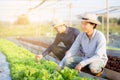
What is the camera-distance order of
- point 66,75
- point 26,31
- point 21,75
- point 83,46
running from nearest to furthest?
point 66,75 < point 21,75 < point 83,46 < point 26,31

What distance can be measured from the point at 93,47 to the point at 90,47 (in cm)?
6

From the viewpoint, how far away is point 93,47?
527cm

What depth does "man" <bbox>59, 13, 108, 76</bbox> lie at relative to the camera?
4.99m

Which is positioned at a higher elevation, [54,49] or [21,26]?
[54,49]

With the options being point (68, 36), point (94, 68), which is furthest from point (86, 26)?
point (68, 36)

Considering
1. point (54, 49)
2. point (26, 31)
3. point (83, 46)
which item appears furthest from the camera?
point (26, 31)

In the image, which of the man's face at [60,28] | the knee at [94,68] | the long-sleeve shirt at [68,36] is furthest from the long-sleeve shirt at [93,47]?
the long-sleeve shirt at [68,36]

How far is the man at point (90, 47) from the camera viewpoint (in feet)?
16.4

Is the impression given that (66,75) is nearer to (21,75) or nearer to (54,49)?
(21,75)

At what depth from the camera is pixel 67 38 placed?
659 cm

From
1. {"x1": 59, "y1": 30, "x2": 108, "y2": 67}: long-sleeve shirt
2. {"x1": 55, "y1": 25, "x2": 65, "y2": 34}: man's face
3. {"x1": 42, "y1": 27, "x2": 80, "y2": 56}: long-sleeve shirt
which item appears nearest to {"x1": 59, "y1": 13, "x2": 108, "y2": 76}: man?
{"x1": 59, "y1": 30, "x2": 108, "y2": 67}: long-sleeve shirt

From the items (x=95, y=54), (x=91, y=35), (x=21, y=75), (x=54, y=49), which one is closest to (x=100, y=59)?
(x=95, y=54)

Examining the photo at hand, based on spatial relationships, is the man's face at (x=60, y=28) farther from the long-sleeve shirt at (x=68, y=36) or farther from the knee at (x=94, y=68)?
the knee at (x=94, y=68)

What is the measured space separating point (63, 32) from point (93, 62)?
1.53 meters
